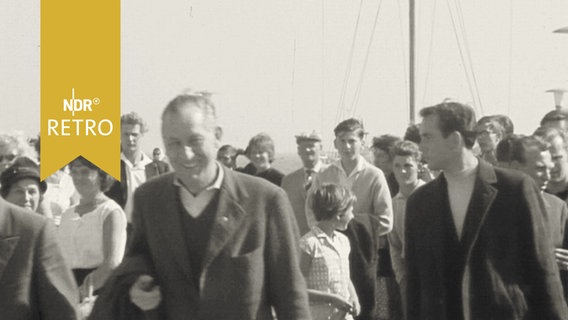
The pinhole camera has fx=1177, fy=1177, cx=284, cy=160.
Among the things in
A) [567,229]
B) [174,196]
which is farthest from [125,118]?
[174,196]

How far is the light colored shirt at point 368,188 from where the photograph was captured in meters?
9.36

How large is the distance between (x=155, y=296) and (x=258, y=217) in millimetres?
558

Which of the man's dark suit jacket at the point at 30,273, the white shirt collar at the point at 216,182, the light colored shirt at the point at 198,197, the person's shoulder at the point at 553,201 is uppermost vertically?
the white shirt collar at the point at 216,182

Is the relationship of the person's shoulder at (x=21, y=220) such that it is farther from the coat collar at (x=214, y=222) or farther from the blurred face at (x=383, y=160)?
the blurred face at (x=383, y=160)

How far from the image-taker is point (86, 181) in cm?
786

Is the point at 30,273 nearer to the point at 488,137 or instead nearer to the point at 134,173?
the point at 134,173

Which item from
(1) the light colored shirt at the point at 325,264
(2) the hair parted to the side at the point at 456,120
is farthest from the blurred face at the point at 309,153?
(2) the hair parted to the side at the point at 456,120

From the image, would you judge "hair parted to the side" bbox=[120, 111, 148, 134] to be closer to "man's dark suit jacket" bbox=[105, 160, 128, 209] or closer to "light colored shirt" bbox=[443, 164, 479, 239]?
"man's dark suit jacket" bbox=[105, 160, 128, 209]

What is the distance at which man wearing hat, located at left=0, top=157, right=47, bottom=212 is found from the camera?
7.62m

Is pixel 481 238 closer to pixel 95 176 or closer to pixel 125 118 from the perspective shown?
pixel 95 176

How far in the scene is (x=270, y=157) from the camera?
1162 cm

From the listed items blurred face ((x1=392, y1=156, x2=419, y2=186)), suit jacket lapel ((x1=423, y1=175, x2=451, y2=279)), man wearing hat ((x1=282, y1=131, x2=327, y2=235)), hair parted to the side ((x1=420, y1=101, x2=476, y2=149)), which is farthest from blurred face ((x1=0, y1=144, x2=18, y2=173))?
suit jacket lapel ((x1=423, y1=175, x2=451, y2=279))

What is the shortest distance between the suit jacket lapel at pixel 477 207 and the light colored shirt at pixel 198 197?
60.2 inches

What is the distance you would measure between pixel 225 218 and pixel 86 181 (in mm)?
3044
